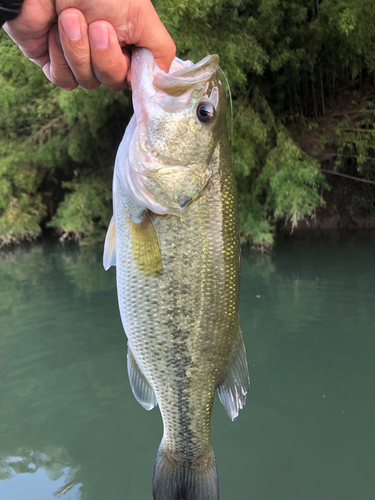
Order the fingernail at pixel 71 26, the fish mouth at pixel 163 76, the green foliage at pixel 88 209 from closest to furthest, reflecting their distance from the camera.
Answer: the fingernail at pixel 71 26, the fish mouth at pixel 163 76, the green foliage at pixel 88 209

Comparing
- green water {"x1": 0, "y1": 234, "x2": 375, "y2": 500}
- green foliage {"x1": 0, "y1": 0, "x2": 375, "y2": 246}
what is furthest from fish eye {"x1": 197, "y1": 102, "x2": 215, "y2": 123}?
green foliage {"x1": 0, "y1": 0, "x2": 375, "y2": 246}

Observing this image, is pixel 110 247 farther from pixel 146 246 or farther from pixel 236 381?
pixel 236 381

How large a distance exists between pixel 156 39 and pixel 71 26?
274 mm

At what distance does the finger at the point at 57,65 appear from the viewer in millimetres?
1288

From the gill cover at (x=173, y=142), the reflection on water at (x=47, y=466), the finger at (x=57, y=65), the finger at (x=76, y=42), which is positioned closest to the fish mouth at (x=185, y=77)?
the gill cover at (x=173, y=142)

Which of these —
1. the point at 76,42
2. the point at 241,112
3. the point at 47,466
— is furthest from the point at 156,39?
the point at 241,112

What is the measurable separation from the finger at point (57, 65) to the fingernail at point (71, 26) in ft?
0.56

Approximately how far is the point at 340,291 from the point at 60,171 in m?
11.4

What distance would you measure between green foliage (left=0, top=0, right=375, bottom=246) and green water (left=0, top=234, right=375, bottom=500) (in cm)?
326

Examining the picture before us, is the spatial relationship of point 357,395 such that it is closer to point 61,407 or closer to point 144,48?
point 61,407

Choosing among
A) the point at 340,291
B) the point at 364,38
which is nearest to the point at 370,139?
the point at 364,38

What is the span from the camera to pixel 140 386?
1499 mm

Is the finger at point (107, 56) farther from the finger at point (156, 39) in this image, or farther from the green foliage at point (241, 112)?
the green foliage at point (241, 112)

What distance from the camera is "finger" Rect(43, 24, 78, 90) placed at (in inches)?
50.7
